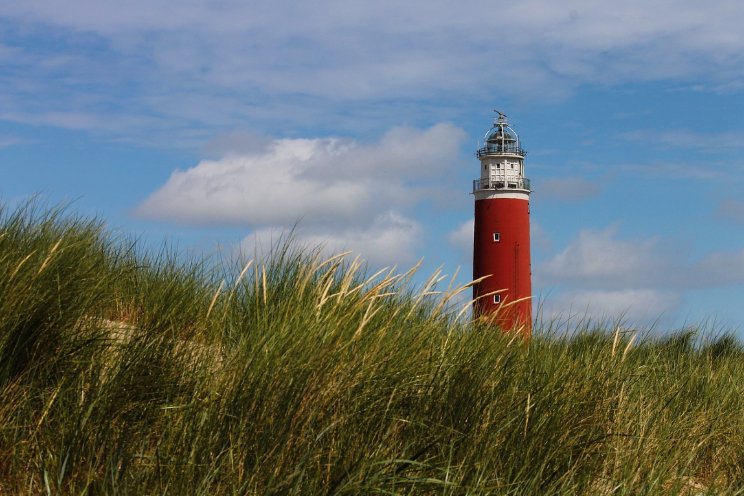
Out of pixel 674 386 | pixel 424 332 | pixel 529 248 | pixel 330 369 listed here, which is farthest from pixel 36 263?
pixel 529 248

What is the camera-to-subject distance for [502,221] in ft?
87.5

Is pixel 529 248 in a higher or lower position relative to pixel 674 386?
higher

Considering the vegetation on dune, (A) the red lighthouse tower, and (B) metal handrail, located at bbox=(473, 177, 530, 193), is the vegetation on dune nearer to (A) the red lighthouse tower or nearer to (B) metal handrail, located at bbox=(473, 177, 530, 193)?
(A) the red lighthouse tower

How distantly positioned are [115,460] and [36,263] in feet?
5.13

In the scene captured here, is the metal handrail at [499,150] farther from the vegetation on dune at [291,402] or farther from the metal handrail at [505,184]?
the vegetation on dune at [291,402]

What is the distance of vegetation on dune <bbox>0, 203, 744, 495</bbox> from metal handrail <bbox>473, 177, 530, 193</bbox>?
2199cm

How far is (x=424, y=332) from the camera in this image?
4785 mm

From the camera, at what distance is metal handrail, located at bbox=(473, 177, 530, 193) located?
27.5 metres

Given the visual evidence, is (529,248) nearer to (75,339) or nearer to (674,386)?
(674,386)

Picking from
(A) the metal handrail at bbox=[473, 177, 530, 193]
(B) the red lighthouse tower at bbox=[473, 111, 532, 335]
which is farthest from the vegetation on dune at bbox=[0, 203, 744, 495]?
(A) the metal handrail at bbox=[473, 177, 530, 193]

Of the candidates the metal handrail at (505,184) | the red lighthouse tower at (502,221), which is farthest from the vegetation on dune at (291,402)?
the metal handrail at (505,184)

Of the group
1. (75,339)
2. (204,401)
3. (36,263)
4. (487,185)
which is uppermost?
(487,185)

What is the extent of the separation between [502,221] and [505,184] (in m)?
1.46

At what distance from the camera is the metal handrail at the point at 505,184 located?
27484mm
